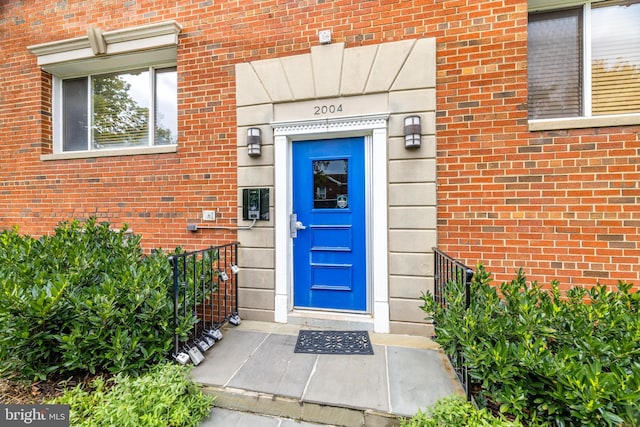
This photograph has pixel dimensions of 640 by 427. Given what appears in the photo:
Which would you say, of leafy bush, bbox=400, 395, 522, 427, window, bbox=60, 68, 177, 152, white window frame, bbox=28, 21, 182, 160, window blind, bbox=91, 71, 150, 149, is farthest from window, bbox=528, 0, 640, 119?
window blind, bbox=91, 71, 150, 149

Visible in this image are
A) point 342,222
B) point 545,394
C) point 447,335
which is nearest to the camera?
point 545,394

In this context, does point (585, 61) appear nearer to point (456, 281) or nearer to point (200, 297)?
point (456, 281)

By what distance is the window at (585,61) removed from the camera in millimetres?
3039

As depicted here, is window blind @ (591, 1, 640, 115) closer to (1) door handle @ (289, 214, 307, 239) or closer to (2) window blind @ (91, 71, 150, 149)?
(1) door handle @ (289, 214, 307, 239)

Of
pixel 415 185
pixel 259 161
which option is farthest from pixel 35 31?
pixel 415 185

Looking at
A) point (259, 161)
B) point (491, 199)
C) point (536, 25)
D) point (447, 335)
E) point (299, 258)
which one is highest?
point (536, 25)

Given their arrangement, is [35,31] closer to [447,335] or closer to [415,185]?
[415,185]

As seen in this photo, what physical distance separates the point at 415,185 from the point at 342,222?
0.90 metres

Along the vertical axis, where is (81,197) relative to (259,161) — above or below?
below

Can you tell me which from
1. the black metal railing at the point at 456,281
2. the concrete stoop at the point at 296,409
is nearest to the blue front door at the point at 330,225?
the black metal railing at the point at 456,281

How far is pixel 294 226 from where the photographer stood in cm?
358

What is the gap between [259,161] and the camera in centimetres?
359

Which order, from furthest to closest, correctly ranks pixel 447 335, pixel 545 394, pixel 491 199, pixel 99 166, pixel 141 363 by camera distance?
pixel 99 166
pixel 491 199
pixel 141 363
pixel 447 335
pixel 545 394

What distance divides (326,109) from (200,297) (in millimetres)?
2422
